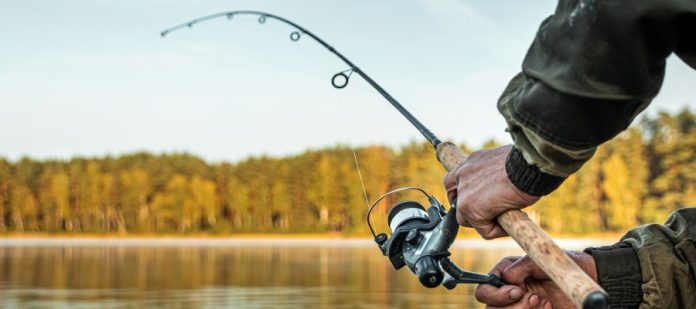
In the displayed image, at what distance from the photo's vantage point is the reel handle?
1426mm

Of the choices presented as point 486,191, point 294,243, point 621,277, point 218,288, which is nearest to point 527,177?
point 486,191

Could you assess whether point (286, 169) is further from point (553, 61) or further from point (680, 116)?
point (553, 61)

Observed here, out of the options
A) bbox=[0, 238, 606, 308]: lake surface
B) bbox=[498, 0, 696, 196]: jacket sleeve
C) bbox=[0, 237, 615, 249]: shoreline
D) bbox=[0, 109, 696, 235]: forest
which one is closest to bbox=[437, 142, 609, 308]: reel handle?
bbox=[498, 0, 696, 196]: jacket sleeve

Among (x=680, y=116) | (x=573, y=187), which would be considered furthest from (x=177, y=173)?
(x=680, y=116)

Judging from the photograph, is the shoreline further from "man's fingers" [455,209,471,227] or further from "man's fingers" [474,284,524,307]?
"man's fingers" [455,209,471,227]

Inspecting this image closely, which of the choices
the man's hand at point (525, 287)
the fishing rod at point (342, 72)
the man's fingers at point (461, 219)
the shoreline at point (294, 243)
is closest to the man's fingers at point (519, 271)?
the man's hand at point (525, 287)

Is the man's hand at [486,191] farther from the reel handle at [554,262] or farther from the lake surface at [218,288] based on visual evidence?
the lake surface at [218,288]

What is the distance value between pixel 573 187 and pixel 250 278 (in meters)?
40.6

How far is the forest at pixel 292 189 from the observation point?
2117 inches

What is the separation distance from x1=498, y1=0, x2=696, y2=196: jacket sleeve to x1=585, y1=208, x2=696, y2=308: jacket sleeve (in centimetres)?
59

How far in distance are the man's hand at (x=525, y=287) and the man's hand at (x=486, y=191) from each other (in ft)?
0.97

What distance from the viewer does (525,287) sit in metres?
2.16

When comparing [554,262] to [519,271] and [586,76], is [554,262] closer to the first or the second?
[586,76]

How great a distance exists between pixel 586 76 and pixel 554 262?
1.25 feet
